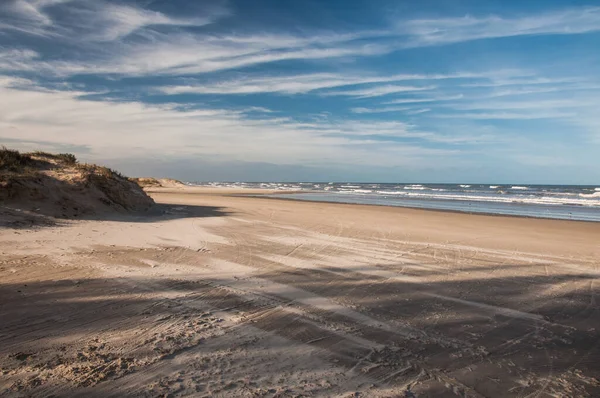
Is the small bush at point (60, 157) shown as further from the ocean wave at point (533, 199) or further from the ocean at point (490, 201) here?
the ocean wave at point (533, 199)

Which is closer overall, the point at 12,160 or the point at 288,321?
the point at 288,321

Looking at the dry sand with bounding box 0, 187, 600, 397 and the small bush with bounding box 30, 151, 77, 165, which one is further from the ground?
the small bush with bounding box 30, 151, 77, 165

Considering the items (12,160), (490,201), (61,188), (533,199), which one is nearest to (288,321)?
(61,188)

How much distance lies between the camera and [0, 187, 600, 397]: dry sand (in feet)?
9.16

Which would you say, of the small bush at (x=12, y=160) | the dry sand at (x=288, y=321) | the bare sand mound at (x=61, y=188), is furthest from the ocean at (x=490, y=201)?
the small bush at (x=12, y=160)

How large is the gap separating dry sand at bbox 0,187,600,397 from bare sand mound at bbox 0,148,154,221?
115 inches

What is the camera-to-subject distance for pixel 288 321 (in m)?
3.96

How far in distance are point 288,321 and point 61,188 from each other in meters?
10.6

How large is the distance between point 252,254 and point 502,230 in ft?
29.6

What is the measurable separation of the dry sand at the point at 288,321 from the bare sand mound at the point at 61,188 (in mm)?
2920

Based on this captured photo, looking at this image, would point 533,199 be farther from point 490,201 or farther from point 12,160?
point 12,160

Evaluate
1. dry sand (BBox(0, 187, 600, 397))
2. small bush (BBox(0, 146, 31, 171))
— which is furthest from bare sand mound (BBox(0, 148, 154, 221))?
dry sand (BBox(0, 187, 600, 397))

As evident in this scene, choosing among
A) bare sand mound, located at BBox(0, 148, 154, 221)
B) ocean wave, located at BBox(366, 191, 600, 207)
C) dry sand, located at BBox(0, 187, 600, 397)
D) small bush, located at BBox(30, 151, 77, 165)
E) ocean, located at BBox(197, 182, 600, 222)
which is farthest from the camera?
ocean wave, located at BBox(366, 191, 600, 207)

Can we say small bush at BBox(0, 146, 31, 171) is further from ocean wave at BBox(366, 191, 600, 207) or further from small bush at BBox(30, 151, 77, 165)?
ocean wave at BBox(366, 191, 600, 207)
